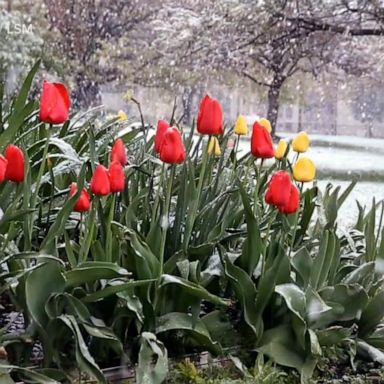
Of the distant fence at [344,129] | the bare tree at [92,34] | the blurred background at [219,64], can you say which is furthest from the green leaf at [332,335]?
the bare tree at [92,34]

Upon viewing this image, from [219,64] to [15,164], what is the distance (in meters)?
3.55

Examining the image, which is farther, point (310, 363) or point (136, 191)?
point (136, 191)

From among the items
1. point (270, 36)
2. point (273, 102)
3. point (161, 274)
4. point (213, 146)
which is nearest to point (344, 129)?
point (273, 102)

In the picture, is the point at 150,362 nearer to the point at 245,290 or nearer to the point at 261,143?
the point at 245,290

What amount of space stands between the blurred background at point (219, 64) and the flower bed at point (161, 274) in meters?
3.08

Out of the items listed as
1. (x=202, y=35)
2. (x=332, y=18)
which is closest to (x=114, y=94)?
(x=202, y=35)

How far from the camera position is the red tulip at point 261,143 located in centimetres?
84

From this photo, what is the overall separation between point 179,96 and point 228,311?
11.4 ft

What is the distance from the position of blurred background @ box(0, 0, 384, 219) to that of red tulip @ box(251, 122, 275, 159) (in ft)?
10.3

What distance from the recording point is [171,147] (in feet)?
2.45

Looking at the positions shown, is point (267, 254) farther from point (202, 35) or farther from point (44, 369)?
point (202, 35)

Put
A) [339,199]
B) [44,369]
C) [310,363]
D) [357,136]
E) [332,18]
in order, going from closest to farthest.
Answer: [44,369]
[310,363]
[339,199]
[332,18]
[357,136]

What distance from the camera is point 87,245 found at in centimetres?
77

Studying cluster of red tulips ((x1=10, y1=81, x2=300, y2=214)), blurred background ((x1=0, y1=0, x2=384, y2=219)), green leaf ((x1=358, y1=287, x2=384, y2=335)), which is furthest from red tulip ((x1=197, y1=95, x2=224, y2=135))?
blurred background ((x1=0, y1=0, x2=384, y2=219))
